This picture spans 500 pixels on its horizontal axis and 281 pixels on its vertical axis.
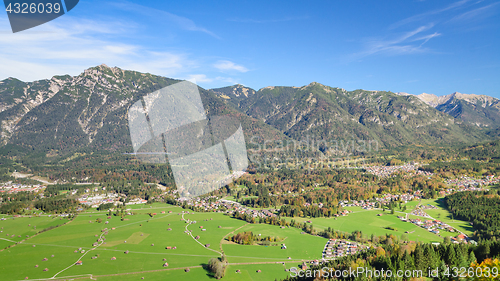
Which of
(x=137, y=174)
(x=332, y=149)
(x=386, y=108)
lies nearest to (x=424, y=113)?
(x=386, y=108)

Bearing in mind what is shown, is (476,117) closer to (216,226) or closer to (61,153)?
(216,226)

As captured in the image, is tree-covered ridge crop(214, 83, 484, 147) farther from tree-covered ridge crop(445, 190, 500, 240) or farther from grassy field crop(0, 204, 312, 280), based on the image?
grassy field crop(0, 204, 312, 280)

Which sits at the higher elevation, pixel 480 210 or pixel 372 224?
pixel 480 210

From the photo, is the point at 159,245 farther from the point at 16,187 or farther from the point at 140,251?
the point at 16,187

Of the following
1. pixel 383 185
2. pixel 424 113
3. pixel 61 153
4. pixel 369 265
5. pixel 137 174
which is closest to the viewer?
pixel 369 265

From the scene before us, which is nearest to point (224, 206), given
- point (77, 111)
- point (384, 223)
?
point (384, 223)

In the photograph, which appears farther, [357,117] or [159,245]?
[357,117]

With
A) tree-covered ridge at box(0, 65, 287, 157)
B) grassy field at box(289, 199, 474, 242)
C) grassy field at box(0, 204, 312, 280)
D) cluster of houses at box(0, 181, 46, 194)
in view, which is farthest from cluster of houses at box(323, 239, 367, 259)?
tree-covered ridge at box(0, 65, 287, 157)
